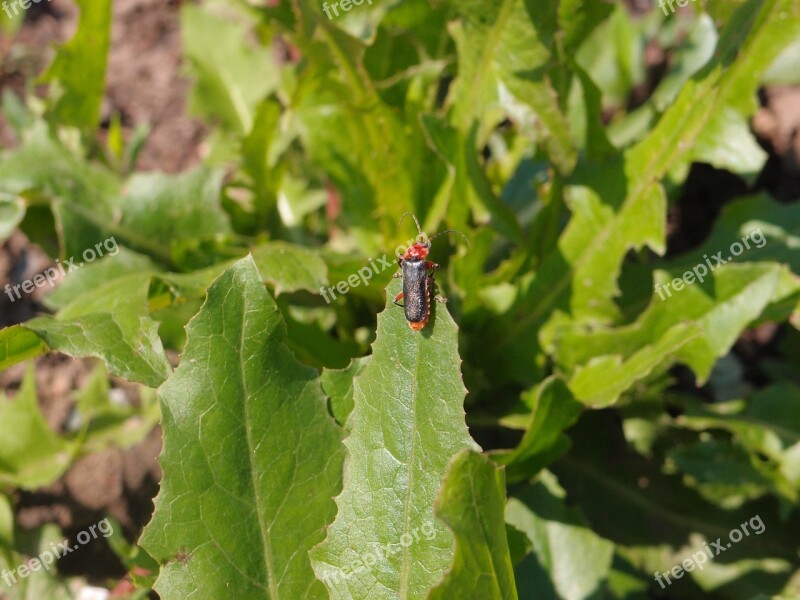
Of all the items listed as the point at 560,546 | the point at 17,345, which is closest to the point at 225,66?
the point at 17,345

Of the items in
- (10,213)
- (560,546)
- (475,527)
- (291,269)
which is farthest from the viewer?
(10,213)

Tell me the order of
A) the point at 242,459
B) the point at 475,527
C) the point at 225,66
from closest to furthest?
the point at 475,527 < the point at 242,459 < the point at 225,66

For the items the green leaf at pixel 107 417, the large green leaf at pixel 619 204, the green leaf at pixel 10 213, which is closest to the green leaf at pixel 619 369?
the large green leaf at pixel 619 204

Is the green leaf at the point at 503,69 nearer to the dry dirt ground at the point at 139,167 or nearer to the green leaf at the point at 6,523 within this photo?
the dry dirt ground at the point at 139,167

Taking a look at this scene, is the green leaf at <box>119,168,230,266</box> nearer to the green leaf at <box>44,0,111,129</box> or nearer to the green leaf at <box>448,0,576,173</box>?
the green leaf at <box>44,0,111,129</box>

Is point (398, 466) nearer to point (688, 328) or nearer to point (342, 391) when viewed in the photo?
point (342, 391)

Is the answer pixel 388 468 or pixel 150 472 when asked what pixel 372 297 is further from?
pixel 150 472
